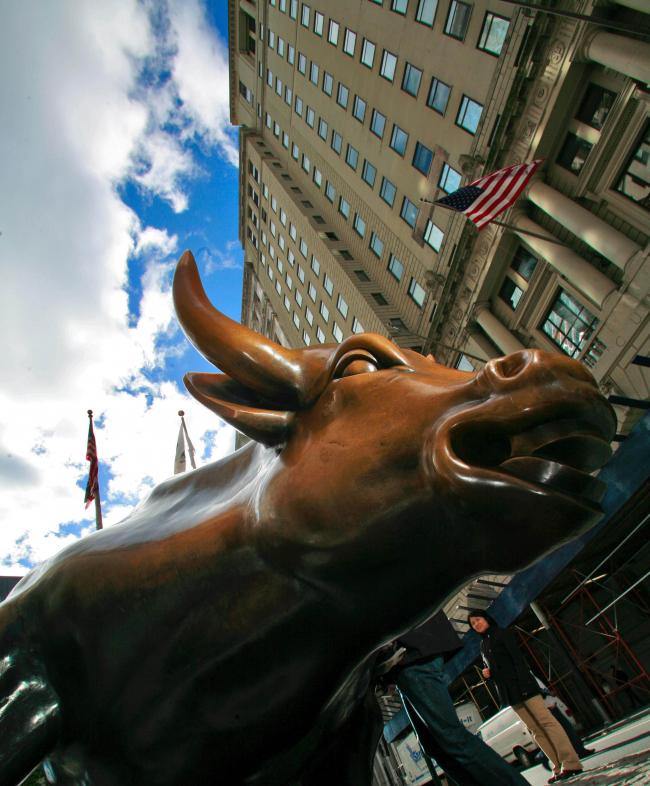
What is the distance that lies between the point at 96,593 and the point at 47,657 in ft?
0.91

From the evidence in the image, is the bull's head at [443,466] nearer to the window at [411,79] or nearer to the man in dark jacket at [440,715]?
the man in dark jacket at [440,715]

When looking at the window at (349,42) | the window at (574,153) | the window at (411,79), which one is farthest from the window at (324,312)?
the window at (574,153)

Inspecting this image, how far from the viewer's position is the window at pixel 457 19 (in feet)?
61.8

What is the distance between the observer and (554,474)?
118 centimetres

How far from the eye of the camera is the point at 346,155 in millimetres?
29609

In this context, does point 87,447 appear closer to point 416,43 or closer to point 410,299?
point 410,299

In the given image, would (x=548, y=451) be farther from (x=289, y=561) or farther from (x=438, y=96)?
(x=438, y=96)

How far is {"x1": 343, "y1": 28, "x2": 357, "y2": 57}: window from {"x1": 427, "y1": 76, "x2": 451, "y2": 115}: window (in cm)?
769

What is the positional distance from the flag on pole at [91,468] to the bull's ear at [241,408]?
926 centimetres

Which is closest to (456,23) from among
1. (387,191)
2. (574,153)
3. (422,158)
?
(422,158)

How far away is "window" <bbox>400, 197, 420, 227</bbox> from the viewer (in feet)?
79.4

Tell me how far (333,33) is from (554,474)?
3370 cm

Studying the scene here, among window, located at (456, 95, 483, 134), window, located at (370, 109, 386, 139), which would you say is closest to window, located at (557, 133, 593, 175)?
window, located at (456, 95, 483, 134)

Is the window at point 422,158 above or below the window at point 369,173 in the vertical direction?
below
